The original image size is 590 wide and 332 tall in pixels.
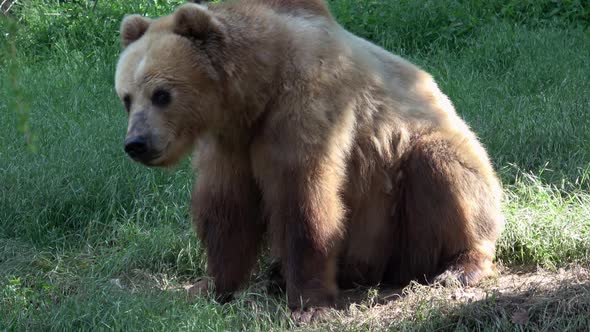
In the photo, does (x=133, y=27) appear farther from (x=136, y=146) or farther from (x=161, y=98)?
(x=136, y=146)

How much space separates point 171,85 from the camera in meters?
4.53

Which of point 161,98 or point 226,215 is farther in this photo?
point 226,215

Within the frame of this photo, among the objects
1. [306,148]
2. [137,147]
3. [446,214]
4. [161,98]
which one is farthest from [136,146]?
[446,214]

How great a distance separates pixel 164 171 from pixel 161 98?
7.13 feet

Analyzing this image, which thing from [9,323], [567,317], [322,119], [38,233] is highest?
[322,119]

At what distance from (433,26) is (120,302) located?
6120 millimetres

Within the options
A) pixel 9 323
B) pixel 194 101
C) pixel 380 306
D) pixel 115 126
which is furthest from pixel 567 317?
pixel 115 126

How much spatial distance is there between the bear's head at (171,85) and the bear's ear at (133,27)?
0.47ft

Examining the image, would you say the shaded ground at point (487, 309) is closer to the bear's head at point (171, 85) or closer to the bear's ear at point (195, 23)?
the bear's head at point (171, 85)

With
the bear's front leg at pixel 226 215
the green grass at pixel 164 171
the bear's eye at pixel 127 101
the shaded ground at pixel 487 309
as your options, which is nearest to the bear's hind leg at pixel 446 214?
the shaded ground at pixel 487 309

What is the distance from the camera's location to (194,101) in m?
4.60

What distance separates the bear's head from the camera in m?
4.50

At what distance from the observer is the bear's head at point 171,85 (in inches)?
177

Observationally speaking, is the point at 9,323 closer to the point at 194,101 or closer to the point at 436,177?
the point at 194,101
